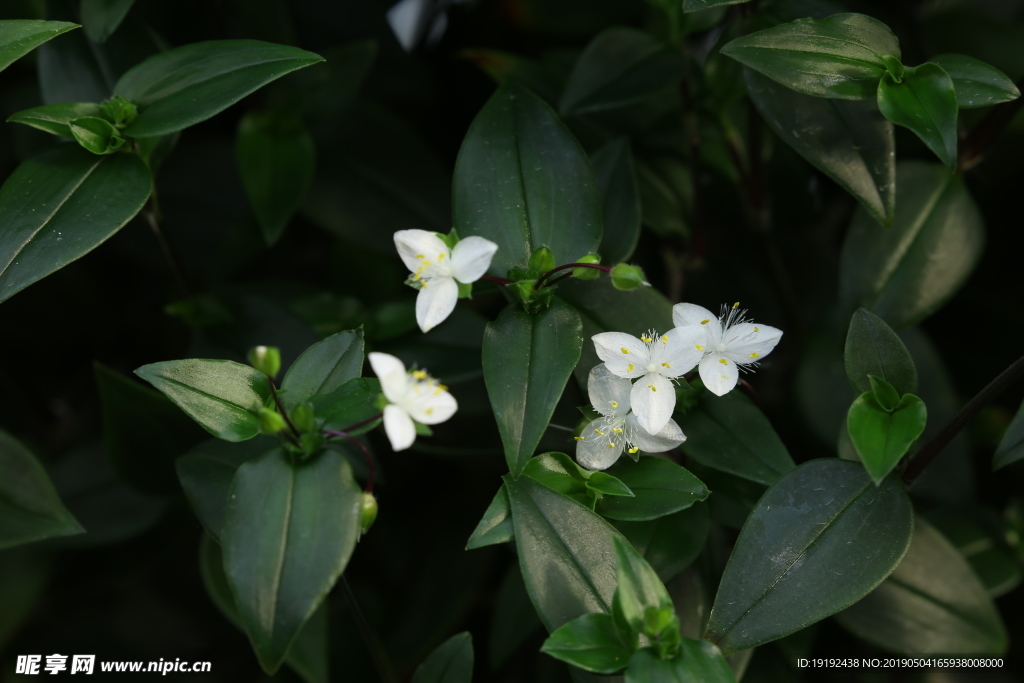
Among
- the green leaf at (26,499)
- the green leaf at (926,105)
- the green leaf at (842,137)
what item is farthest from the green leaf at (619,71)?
the green leaf at (26,499)

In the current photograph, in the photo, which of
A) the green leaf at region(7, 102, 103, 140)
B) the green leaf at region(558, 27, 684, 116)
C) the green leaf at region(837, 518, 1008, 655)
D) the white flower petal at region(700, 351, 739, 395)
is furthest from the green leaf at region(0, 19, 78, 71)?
the green leaf at region(837, 518, 1008, 655)

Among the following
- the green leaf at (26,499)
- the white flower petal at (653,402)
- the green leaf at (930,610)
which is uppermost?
the white flower petal at (653,402)

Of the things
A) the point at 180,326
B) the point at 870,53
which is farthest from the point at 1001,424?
the point at 180,326

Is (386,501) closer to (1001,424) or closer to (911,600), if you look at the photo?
(911,600)

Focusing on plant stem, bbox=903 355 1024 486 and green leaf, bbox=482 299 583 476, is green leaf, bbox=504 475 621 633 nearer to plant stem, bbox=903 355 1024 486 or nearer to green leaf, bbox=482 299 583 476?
green leaf, bbox=482 299 583 476

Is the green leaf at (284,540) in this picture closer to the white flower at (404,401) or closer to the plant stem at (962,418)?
the white flower at (404,401)
